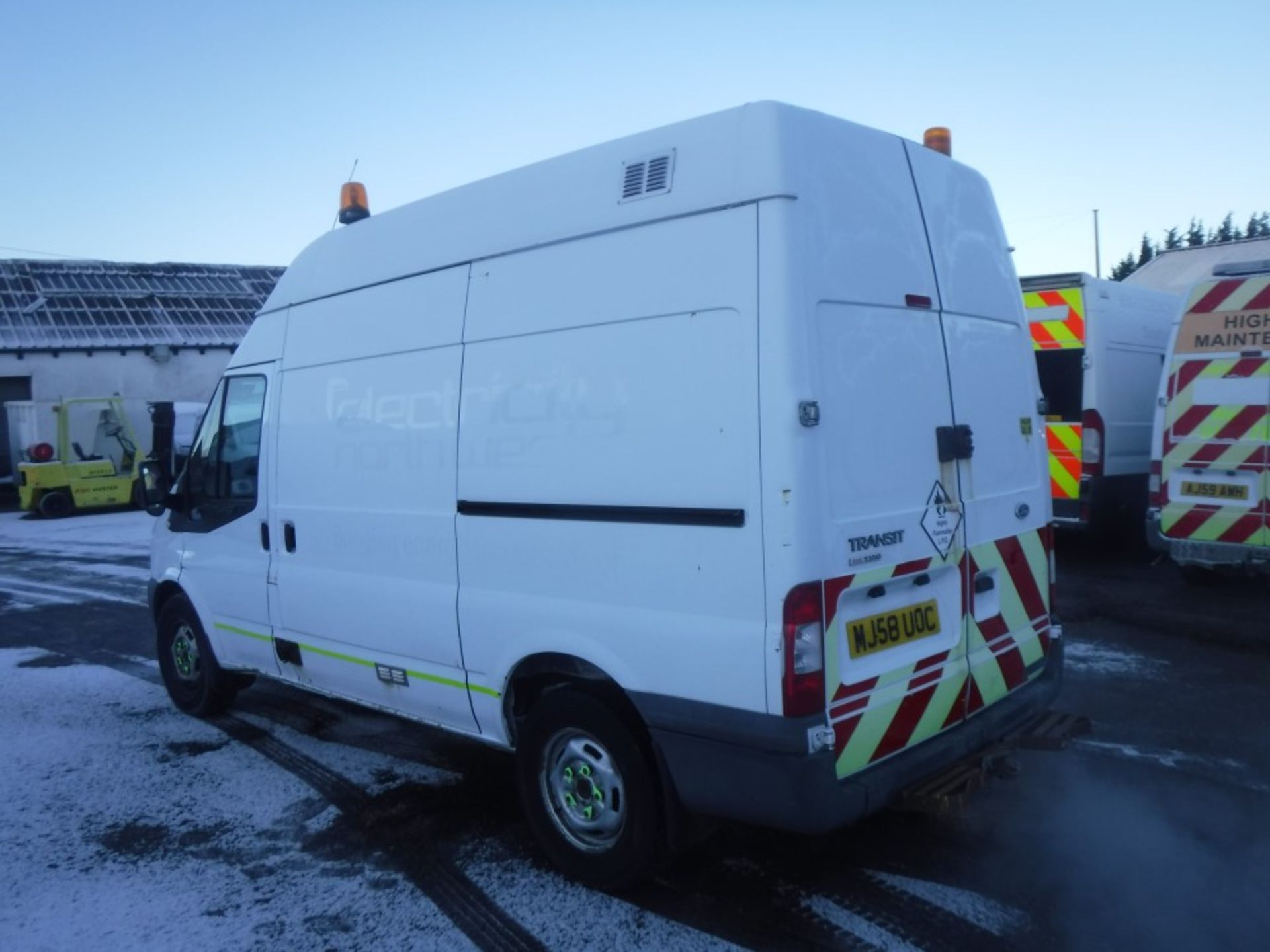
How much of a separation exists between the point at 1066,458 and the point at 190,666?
8.02 metres

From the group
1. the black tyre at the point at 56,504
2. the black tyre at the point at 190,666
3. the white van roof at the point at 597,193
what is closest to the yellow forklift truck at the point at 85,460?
the black tyre at the point at 56,504

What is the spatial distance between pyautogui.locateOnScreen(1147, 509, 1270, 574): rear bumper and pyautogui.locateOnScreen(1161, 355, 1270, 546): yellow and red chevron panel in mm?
51

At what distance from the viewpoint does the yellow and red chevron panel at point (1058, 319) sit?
9.75 meters

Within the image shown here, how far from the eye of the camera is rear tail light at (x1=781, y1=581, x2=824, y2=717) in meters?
3.17

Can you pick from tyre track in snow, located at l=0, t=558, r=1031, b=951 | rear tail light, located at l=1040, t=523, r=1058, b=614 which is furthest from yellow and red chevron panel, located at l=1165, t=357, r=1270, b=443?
tyre track in snow, located at l=0, t=558, r=1031, b=951

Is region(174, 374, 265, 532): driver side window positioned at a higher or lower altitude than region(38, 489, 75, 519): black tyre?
higher

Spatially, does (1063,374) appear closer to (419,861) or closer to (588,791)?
(588,791)

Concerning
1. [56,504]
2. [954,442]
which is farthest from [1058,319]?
[56,504]

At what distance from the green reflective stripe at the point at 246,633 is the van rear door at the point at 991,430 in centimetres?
364

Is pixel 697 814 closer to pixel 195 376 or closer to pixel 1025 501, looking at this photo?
pixel 1025 501

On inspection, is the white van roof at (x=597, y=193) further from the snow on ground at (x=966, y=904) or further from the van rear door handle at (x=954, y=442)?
the snow on ground at (x=966, y=904)

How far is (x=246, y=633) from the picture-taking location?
5.70 m

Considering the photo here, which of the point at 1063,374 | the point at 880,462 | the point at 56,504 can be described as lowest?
the point at 56,504

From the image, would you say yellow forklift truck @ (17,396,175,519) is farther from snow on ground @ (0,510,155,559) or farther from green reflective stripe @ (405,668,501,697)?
green reflective stripe @ (405,668,501,697)
